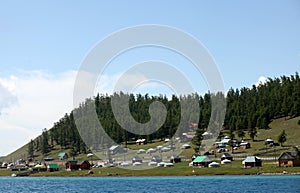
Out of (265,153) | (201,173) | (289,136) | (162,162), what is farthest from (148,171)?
(289,136)

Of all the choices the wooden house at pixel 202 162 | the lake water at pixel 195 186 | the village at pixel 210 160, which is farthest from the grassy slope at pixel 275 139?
the lake water at pixel 195 186

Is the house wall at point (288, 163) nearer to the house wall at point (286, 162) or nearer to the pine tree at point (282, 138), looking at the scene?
the house wall at point (286, 162)

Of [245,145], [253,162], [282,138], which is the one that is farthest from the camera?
[245,145]

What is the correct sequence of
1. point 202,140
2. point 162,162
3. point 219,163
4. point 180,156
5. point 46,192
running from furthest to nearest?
point 202,140, point 180,156, point 162,162, point 219,163, point 46,192

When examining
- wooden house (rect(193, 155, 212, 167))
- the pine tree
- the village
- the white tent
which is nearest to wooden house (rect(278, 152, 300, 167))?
the village

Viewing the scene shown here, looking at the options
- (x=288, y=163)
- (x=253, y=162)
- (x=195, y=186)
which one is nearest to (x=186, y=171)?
(x=253, y=162)

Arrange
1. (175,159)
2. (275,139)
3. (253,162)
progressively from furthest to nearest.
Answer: (275,139) → (175,159) → (253,162)

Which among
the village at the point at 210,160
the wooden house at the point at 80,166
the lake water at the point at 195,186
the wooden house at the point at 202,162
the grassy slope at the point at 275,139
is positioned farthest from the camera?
the wooden house at the point at 80,166

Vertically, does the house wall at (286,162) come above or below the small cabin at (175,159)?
below

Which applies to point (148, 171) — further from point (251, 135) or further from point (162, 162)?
point (251, 135)

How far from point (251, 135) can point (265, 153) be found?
26265 millimetres

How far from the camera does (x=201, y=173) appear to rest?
5463 inches

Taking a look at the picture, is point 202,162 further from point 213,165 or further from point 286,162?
point 286,162

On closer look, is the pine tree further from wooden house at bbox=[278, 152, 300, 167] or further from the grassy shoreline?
wooden house at bbox=[278, 152, 300, 167]
